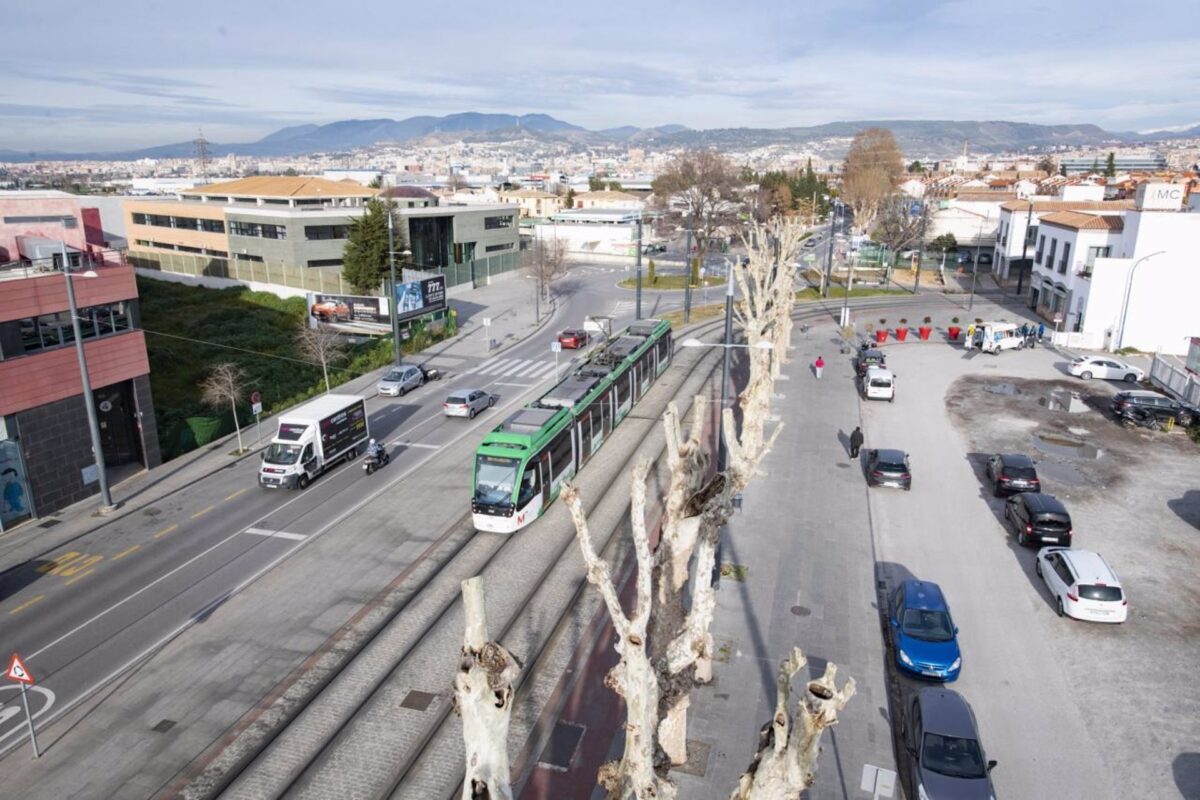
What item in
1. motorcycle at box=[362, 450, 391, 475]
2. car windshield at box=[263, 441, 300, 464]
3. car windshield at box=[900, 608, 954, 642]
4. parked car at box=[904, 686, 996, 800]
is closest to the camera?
parked car at box=[904, 686, 996, 800]

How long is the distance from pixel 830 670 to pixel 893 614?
11.3m

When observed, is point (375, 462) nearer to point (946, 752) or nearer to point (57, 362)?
point (57, 362)

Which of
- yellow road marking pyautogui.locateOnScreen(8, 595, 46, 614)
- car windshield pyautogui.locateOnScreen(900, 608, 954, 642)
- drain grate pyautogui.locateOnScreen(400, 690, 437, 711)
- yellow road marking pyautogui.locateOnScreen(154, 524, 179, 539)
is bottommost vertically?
yellow road marking pyautogui.locateOnScreen(154, 524, 179, 539)

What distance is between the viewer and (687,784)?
1364 cm

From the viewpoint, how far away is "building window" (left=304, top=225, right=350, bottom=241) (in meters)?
58.9

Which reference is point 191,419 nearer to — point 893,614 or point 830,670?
point 893,614

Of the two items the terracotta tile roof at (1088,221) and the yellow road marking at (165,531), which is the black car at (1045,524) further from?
the terracotta tile roof at (1088,221)

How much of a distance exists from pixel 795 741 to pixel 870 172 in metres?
108

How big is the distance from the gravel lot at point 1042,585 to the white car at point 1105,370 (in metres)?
3.45

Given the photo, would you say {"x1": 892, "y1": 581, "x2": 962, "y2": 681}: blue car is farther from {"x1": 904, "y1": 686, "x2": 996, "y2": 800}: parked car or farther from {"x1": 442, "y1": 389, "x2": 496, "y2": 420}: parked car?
{"x1": 442, "y1": 389, "x2": 496, "y2": 420}: parked car

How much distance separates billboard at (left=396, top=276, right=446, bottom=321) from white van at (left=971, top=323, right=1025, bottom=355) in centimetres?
3319

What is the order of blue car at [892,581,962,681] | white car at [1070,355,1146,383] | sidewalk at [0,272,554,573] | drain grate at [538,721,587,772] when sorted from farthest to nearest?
white car at [1070,355,1146,383] < sidewalk at [0,272,554,573] < blue car at [892,581,962,681] < drain grate at [538,721,587,772]

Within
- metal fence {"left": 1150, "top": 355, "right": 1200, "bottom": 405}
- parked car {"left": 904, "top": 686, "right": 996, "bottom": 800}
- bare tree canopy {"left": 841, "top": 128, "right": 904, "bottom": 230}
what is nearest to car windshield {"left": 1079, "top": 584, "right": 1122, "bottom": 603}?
parked car {"left": 904, "top": 686, "right": 996, "bottom": 800}

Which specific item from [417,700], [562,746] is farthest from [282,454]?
[562,746]
